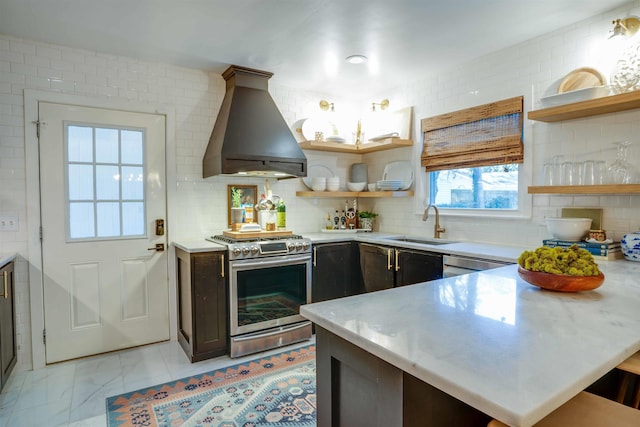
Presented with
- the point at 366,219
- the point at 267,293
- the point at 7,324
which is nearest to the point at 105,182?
the point at 7,324

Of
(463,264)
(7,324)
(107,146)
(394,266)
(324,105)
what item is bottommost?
(7,324)

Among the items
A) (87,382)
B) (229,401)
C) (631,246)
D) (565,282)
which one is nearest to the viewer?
(565,282)

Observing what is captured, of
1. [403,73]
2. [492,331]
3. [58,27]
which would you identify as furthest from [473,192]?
[58,27]

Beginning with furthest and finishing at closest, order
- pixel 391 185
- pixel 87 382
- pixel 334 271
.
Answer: pixel 391 185 < pixel 334 271 < pixel 87 382

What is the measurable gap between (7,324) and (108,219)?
1037mm

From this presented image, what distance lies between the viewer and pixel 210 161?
11.4ft

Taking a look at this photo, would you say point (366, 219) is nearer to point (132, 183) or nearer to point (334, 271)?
point (334, 271)

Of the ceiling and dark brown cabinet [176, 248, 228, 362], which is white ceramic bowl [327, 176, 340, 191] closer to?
the ceiling

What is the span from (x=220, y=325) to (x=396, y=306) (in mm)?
2109

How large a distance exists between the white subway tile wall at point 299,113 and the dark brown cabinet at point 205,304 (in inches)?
26.9

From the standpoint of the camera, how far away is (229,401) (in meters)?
2.45

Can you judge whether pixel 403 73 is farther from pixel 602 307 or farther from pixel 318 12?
pixel 602 307

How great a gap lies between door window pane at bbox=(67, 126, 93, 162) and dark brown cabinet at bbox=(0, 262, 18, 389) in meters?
0.95

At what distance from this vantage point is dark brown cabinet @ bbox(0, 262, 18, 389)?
7.85ft
